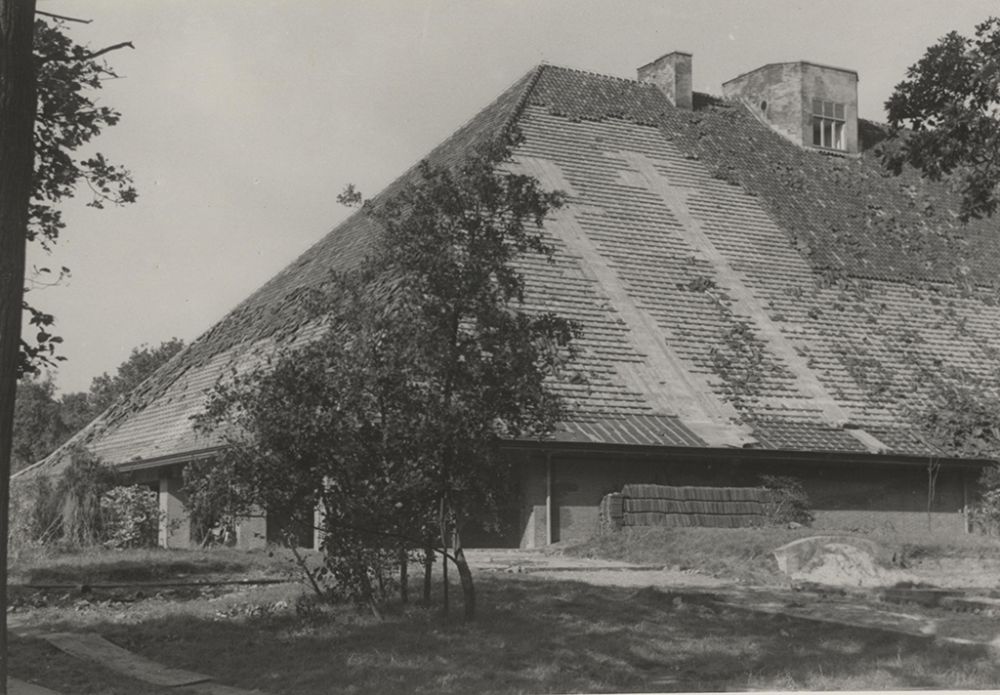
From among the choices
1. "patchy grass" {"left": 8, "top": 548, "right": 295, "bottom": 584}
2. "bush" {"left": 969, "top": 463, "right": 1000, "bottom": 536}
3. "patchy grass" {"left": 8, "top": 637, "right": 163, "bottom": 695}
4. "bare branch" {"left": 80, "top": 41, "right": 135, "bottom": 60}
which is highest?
"bare branch" {"left": 80, "top": 41, "right": 135, "bottom": 60}

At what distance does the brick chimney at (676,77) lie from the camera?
118ft

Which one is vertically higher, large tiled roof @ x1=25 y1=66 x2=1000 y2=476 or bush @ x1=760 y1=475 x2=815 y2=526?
large tiled roof @ x1=25 y1=66 x2=1000 y2=476

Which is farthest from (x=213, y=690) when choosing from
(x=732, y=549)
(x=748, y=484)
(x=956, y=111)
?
(x=748, y=484)

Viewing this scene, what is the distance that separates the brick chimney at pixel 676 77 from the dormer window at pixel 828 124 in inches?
149

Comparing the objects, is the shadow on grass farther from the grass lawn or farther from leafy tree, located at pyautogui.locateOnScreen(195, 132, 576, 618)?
leafy tree, located at pyautogui.locateOnScreen(195, 132, 576, 618)

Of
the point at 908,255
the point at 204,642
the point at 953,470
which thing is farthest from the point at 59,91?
the point at 908,255

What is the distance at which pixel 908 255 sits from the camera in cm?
3238

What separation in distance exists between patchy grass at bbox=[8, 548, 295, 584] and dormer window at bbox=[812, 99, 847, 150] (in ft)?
76.1

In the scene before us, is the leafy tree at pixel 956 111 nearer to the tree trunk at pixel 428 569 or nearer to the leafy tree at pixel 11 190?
→ the tree trunk at pixel 428 569

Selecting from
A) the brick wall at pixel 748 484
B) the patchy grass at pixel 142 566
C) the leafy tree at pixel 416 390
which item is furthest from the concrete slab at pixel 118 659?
the brick wall at pixel 748 484

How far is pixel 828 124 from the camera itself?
1465 inches

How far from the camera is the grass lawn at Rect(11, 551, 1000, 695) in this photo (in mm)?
10555

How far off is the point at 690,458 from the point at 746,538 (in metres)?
4.61

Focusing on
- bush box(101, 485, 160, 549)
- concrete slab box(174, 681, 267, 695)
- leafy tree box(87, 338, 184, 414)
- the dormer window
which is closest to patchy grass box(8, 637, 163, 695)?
concrete slab box(174, 681, 267, 695)
